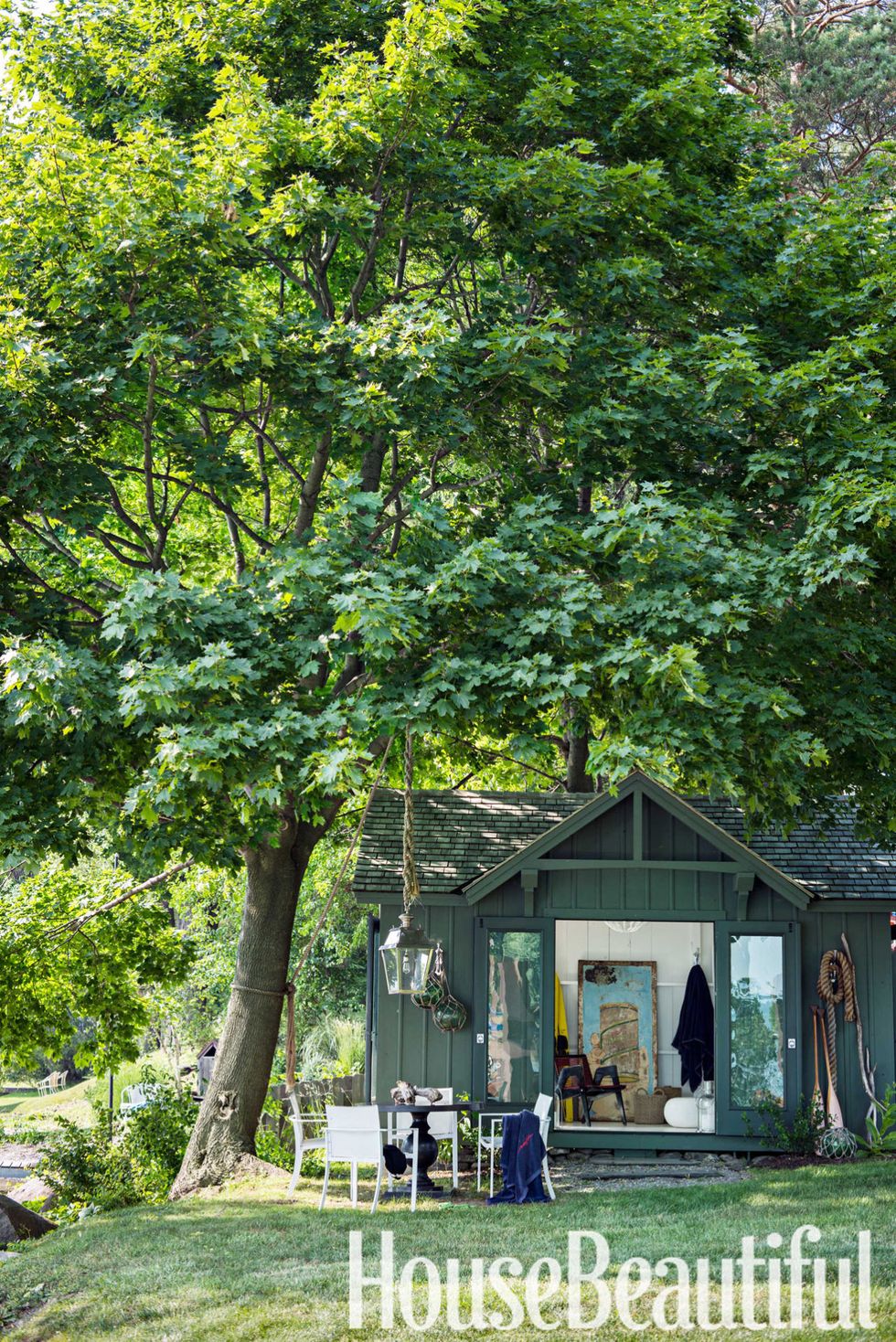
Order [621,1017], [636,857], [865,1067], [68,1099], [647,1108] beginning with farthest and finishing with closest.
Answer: [68,1099] → [621,1017] → [647,1108] → [636,857] → [865,1067]

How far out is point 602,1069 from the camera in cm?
1650

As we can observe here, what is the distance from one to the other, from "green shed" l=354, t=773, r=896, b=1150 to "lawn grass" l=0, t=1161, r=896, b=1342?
2.14 meters

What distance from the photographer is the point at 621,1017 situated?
17.6 m

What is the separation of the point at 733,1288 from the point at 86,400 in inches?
280

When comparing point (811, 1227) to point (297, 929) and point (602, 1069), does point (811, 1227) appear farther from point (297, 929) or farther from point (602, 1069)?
point (297, 929)

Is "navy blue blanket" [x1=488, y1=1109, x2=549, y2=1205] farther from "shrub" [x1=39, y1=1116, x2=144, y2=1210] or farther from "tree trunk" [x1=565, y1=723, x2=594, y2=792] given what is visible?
"tree trunk" [x1=565, y1=723, x2=594, y2=792]

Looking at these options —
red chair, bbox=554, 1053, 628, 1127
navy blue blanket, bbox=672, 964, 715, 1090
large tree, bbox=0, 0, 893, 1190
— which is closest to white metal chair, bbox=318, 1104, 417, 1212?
large tree, bbox=0, 0, 893, 1190

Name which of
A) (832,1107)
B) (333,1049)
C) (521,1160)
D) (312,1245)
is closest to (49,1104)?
(333,1049)

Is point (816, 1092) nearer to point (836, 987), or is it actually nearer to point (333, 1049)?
point (836, 987)

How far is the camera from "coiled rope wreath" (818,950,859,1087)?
13.8 meters

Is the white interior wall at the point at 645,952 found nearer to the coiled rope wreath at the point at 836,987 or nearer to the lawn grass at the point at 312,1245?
the coiled rope wreath at the point at 836,987

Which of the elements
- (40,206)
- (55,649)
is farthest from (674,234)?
(55,649)

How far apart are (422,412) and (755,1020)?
7705 millimetres

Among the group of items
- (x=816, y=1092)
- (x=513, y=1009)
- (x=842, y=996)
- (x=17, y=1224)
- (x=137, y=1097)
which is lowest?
(x=17, y=1224)
